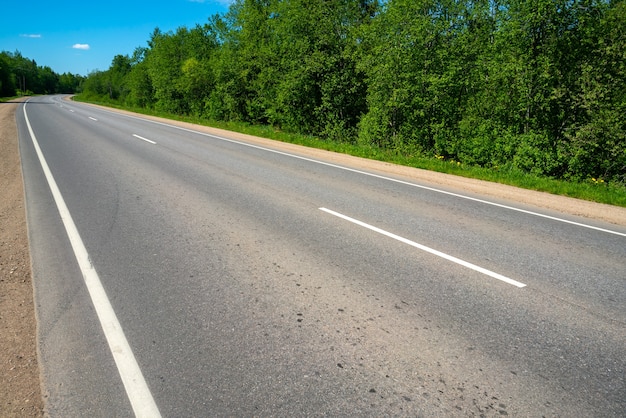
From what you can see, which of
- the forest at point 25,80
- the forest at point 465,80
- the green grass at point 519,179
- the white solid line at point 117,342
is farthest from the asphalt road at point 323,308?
the forest at point 25,80

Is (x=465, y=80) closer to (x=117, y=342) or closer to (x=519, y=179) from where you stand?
(x=519, y=179)

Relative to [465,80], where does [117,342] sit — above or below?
below

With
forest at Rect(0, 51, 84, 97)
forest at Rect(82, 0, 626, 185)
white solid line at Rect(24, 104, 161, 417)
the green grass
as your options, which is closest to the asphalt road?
white solid line at Rect(24, 104, 161, 417)

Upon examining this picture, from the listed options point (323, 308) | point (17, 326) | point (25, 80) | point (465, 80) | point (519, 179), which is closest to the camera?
point (17, 326)

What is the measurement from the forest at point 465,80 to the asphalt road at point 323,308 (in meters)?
7.80

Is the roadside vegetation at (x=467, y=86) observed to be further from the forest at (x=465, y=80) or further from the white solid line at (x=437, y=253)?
the white solid line at (x=437, y=253)

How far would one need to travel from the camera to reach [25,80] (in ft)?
412

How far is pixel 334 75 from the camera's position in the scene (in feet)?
73.4

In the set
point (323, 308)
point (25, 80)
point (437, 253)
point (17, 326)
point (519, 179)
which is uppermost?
point (25, 80)

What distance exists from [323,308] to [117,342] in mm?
1960

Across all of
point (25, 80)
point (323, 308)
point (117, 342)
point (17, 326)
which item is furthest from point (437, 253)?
point (25, 80)

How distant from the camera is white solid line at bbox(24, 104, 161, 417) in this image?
2713 mm

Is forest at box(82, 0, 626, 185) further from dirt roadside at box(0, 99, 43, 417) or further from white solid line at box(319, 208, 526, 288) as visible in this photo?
dirt roadside at box(0, 99, 43, 417)

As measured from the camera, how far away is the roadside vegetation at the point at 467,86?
40.6ft
